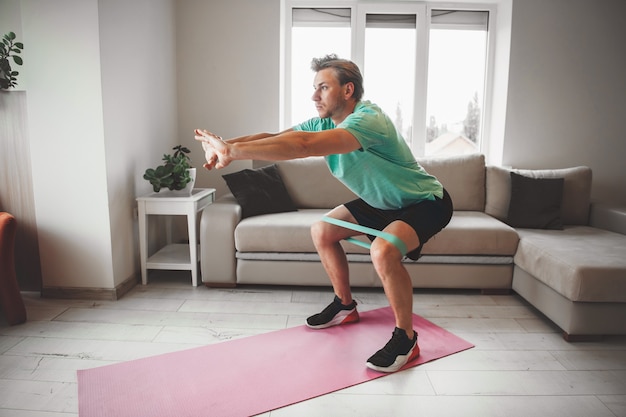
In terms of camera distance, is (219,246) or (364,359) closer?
(364,359)

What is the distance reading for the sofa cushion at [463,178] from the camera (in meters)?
3.22

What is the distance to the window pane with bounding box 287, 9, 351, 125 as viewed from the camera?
3.75m

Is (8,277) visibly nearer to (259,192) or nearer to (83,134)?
(83,134)

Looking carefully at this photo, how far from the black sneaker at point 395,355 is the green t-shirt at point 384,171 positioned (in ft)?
1.92

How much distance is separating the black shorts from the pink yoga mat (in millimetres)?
476

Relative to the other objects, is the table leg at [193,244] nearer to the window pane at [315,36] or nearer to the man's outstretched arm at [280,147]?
the man's outstretched arm at [280,147]

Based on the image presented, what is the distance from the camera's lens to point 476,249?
2629 mm

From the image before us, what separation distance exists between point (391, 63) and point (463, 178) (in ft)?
4.16

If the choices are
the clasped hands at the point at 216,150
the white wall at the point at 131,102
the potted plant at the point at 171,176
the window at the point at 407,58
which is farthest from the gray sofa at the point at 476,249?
the clasped hands at the point at 216,150

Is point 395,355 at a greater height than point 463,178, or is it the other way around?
point 463,178

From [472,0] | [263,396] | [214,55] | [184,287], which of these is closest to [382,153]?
[263,396]

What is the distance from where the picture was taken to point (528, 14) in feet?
11.4

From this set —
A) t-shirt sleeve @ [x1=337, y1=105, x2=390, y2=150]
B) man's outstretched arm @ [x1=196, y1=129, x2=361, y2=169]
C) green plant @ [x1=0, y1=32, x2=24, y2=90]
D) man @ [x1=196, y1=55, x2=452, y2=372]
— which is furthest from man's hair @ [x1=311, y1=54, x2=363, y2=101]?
green plant @ [x1=0, y1=32, x2=24, y2=90]

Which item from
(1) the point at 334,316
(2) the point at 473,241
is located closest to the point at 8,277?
(1) the point at 334,316
